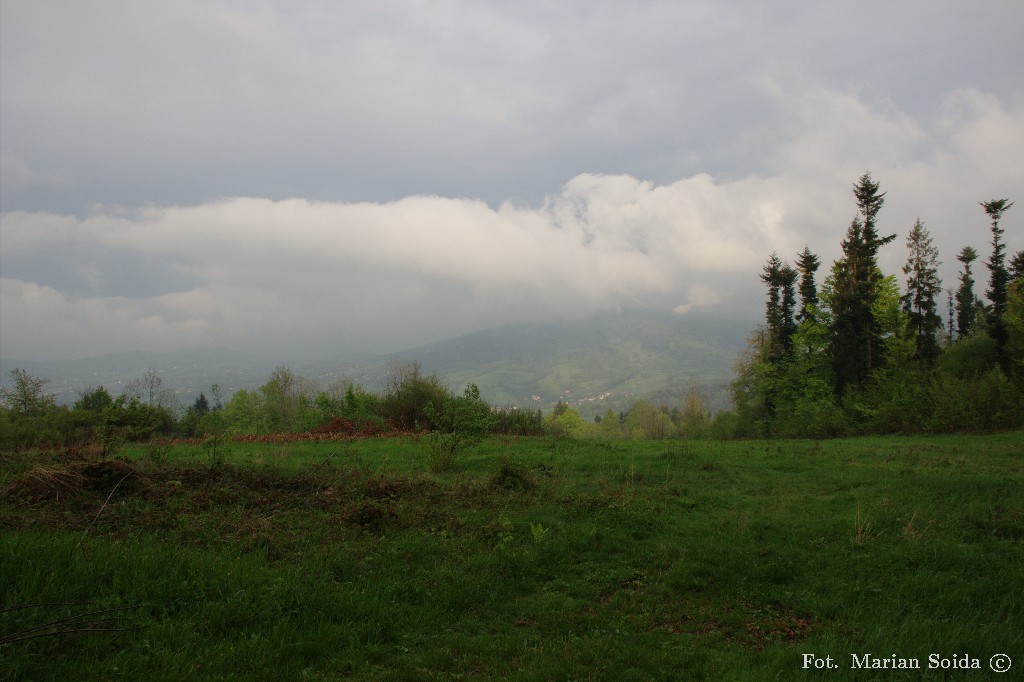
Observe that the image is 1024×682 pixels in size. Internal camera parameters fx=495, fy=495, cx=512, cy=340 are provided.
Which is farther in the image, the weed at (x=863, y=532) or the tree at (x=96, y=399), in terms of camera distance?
the tree at (x=96, y=399)

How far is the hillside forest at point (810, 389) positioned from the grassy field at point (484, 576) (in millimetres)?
6292

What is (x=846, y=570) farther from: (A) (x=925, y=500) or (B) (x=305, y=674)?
(B) (x=305, y=674)

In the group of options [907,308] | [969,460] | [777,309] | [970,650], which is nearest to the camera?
[970,650]

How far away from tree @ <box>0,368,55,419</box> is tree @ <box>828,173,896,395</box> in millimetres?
58663

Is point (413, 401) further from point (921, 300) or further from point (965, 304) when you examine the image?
point (965, 304)

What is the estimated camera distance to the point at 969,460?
16.2 m

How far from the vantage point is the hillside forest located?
24094 millimetres

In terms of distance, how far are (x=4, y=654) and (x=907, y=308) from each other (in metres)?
58.6

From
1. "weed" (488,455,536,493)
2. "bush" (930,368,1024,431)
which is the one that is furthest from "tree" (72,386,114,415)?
"bush" (930,368,1024,431)

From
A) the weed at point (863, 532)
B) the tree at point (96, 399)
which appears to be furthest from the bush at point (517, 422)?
the tree at point (96, 399)

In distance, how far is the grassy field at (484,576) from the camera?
4875mm

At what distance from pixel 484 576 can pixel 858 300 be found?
48007 millimetres

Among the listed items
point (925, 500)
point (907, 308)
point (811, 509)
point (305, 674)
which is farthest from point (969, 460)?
point (907, 308)

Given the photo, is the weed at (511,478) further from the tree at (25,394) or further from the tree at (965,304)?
the tree at (965,304)
